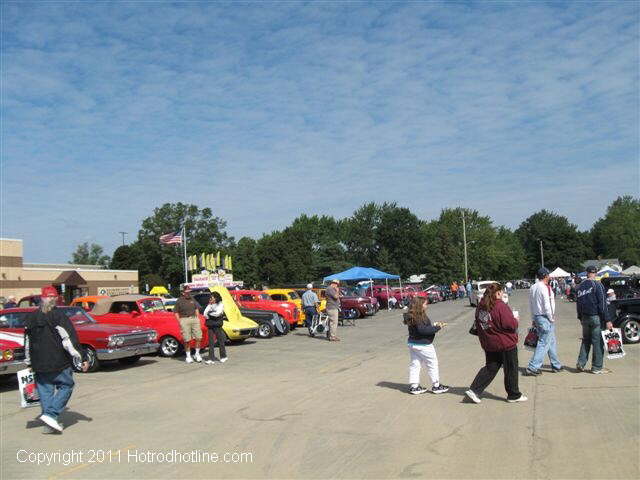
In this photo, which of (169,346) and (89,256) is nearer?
(169,346)

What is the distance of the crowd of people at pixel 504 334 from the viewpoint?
809cm

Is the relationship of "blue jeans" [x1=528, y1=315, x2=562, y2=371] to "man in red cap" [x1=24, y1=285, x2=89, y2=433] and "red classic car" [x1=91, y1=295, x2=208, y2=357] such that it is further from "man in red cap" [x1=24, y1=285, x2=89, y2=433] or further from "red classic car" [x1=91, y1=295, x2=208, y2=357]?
→ "red classic car" [x1=91, y1=295, x2=208, y2=357]

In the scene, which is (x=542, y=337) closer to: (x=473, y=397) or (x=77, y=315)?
(x=473, y=397)

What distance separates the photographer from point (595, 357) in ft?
32.9

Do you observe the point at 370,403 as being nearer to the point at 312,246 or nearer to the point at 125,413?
the point at 125,413

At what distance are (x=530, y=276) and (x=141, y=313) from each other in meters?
123

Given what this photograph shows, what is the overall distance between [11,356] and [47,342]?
13.3 ft

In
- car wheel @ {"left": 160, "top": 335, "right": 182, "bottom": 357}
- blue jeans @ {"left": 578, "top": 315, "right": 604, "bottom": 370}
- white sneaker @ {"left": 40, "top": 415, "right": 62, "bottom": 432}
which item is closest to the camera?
white sneaker @ {"left": 40, "top": 415, "right": 62, "bottom": 432}

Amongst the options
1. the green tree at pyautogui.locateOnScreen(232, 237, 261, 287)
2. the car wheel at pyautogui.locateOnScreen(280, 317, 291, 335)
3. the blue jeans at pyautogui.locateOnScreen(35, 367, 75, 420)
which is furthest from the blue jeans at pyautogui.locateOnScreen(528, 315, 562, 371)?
the green tree at pyautogui.locateOnScreen(232, 237, 261, 287)

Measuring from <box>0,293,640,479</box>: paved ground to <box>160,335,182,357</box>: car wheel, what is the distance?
11.2 ft

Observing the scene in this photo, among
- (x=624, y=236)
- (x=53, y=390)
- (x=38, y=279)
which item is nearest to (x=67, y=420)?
(x=53, y=390)

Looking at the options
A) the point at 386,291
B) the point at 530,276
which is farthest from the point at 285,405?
the point at 530,276

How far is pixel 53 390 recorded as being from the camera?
25.2 ft

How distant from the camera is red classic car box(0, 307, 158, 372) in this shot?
42.6 feet
